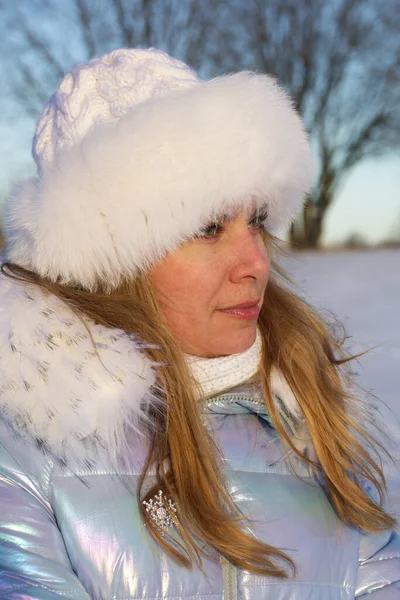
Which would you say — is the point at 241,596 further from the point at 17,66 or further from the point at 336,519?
the point at 17,66

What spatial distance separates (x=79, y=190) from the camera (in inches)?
62.1

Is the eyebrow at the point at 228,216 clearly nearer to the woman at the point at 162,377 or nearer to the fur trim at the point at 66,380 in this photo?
the woman at the point at 162,377

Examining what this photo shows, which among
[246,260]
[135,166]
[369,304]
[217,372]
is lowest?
[369,304]

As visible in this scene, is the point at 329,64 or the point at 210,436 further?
the point at 329,64

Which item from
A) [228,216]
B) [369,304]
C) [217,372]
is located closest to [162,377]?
[217,372]

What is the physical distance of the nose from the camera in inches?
63.5

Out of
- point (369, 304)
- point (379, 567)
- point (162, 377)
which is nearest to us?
point (162, 377)

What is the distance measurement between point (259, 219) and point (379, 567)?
88 cm

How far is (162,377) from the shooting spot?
1.60 meters

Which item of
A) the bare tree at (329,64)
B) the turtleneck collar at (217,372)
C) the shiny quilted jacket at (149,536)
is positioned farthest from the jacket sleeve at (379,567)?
the bare tree at (329,64)

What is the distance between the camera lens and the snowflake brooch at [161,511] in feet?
4.79

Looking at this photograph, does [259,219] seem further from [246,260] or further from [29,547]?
[29,547]

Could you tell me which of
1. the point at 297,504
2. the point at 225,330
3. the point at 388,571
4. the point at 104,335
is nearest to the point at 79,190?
the point at 104,335

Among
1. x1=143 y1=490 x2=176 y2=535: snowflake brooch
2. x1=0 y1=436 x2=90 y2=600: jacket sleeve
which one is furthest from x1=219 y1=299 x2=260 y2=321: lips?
x1=0 y1=436 x2=90 y2=600: jacket sleeve
